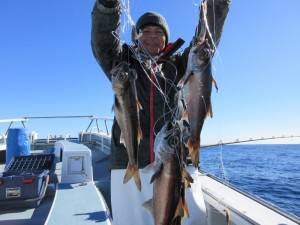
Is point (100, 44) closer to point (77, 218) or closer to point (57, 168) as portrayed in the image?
point (77, 218)

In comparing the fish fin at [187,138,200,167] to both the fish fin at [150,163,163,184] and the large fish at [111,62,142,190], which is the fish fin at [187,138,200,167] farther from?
the large fish at [111,62,142,190]

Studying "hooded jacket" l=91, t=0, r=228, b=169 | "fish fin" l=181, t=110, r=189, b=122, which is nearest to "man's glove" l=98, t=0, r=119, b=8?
"hooded jacket" l=91, t=0, r=228, b=169

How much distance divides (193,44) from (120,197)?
1.73 m

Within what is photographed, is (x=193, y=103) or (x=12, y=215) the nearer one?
(x=193, y=103)

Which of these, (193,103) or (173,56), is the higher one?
(173,56)

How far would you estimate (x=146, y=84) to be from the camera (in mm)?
3477

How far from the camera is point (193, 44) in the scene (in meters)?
2.45

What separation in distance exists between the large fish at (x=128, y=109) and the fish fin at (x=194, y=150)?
38 centimetres

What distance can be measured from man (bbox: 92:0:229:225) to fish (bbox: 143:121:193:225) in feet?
3.32

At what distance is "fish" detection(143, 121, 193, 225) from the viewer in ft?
7.02

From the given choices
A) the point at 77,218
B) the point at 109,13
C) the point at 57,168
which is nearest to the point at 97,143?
the point at 57,168

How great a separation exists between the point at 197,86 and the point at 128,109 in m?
0.49

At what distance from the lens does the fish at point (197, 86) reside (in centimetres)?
240

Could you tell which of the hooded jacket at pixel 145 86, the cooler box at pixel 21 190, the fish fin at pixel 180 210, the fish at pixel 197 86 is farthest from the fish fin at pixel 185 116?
the cooler box at pixel 21 190
